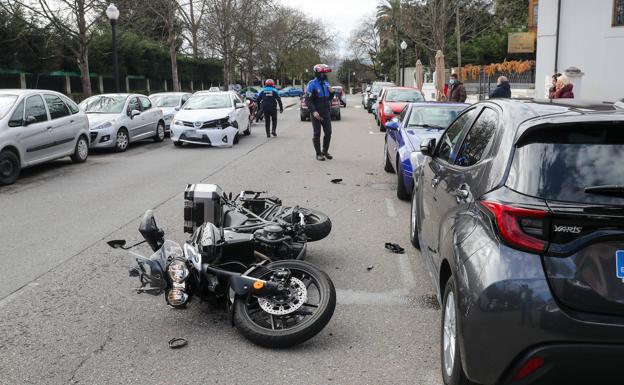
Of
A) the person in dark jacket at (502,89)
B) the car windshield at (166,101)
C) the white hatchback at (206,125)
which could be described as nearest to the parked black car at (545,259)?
the white hatchback at (206,125)

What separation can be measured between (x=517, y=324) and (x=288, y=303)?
1.77m

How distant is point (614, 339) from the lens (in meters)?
2.63

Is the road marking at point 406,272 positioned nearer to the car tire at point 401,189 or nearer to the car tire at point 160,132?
the car tire at point 401,189

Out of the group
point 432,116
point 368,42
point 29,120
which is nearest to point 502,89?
point 432,116

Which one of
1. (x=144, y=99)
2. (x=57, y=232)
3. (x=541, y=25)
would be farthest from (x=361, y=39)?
(x=57, y=232)

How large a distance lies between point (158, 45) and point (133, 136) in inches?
1269

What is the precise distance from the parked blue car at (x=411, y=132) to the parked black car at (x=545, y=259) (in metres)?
5.08

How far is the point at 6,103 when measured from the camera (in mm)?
11422

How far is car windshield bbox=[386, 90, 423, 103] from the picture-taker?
2064 cm

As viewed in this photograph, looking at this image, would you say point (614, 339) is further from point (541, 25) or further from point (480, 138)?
point (541, 25)

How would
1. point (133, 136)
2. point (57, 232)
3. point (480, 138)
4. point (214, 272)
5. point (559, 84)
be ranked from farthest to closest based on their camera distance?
point (133, 136) < point (559, 84) < point (57, 232) < point (214, 272) < point (480, 138)

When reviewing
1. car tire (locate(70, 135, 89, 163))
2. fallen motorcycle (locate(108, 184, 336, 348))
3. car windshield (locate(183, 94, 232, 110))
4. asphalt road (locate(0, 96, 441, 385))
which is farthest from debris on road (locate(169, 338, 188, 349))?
car windshield (locate(183, 94, 232, 110))

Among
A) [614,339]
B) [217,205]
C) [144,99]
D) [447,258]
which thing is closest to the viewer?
[614,339]

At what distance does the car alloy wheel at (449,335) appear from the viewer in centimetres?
331
